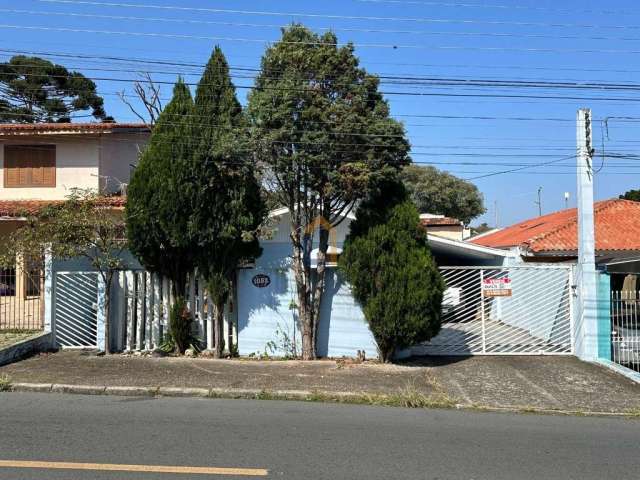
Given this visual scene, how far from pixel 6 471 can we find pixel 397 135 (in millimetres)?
7630

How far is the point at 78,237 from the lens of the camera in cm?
1107

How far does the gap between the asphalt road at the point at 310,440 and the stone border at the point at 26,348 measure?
285 cm

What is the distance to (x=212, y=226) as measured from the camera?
35.6ft

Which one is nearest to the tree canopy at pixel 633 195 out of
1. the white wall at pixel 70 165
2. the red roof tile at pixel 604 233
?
the red roof tile at pixel 604 233

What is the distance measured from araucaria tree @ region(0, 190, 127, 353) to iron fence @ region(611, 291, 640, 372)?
9641mm

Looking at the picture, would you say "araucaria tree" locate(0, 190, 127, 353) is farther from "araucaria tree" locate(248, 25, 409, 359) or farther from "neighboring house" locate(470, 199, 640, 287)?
"neighboring house" locate(470, 199, 640, 287)

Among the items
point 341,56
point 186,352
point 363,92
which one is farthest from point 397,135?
point 186,352

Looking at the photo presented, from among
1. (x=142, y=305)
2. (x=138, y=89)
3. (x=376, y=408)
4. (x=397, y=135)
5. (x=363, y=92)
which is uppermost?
(x=138, y=89)

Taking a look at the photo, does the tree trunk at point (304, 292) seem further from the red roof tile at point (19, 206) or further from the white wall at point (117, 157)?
the white wall at point (117, 157)

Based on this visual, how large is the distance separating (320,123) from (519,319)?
25.1 ft

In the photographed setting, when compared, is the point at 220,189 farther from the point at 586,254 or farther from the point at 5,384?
the point at 586,254

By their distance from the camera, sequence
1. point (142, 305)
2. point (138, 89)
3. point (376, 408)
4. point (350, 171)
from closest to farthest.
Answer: point (376, 408)
point (350, 171)
point (142, 305)
point (138, 89)

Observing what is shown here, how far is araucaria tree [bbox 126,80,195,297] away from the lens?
1078 cm

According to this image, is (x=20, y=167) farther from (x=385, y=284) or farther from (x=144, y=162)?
(x=385, y=284)
